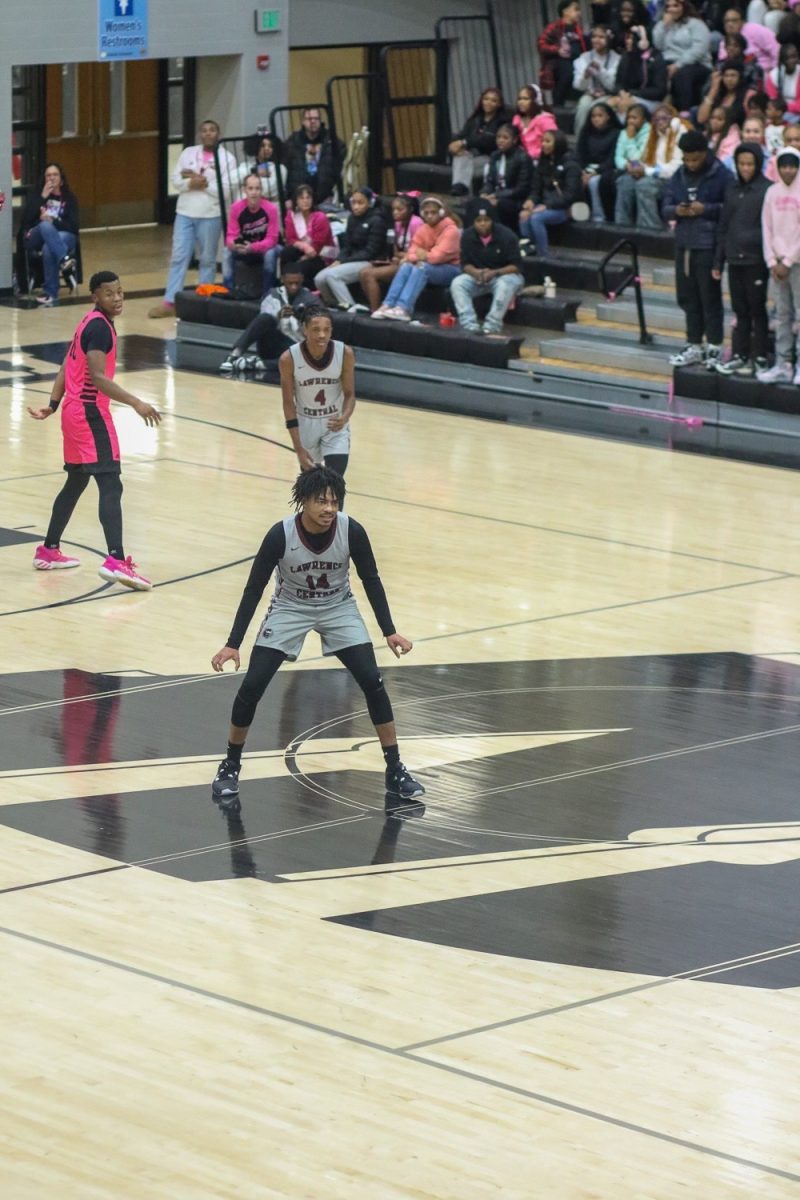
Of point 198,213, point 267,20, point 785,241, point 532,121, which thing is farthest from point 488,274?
point 267,20

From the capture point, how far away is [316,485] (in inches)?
324

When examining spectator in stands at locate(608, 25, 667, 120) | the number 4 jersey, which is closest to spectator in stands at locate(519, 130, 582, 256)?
spectator in stands at locate(608, 25, 667, 120)

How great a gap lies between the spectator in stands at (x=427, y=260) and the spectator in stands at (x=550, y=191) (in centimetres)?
134

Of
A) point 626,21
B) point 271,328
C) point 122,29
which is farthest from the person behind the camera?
point 122,29

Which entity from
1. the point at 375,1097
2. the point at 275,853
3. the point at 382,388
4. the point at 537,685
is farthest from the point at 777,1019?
the point at 382,388

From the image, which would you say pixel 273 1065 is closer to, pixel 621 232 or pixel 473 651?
pixel 473 651

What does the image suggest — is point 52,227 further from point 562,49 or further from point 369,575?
point 369,575

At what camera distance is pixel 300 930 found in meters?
7.39

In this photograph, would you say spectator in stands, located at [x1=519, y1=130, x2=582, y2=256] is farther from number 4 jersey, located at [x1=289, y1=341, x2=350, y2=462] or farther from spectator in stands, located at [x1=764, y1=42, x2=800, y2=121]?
number 4 jersey, located at [x1=289, y1=341, x2=350, y2=462]

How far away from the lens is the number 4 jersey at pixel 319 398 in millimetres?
12156

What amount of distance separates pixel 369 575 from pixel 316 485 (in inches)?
16.6

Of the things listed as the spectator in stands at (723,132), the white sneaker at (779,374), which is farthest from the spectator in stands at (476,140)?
the white sneaker at (779,374)

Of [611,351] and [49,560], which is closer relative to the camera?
[49,560]

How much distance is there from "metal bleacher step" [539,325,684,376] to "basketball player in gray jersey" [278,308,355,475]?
6753mm
